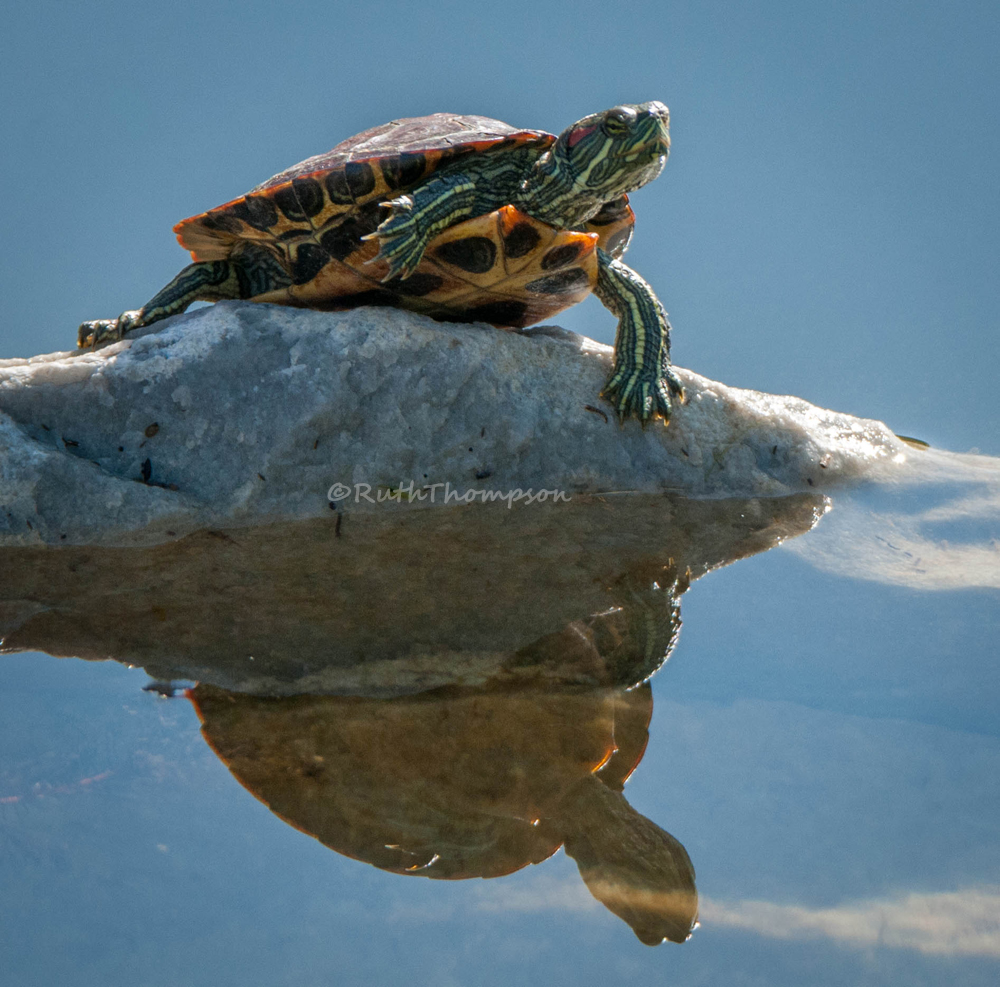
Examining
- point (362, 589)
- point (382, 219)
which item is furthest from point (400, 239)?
point (362, 589)

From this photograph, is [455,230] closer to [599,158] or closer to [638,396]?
[599,158]

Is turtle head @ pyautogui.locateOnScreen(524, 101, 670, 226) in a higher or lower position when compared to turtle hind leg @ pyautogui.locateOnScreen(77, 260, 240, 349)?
higher

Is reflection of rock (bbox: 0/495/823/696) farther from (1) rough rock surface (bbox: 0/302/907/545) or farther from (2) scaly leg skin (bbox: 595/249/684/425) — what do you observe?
(2) scaly leg skin (bbox: 595/249/684/425)

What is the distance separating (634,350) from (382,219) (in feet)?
3.25

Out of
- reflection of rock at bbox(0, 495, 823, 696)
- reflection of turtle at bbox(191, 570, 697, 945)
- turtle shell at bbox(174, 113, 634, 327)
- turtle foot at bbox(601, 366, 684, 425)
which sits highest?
turtle shell at bbox(174, 113, 634, 327)

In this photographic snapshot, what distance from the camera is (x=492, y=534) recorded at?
97.3 inches

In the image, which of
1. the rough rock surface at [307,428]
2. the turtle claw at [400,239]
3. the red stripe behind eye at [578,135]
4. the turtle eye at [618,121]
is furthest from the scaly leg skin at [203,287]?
the turtle eye at [618,121]

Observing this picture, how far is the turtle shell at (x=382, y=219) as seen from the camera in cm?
255

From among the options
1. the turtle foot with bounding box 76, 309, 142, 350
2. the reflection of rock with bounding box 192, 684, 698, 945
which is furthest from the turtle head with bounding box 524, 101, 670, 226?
the reflection of rock with bounding box 192, 684, 698, 945

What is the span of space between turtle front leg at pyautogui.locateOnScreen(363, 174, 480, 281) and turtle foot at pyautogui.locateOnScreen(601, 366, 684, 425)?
2.60 ft

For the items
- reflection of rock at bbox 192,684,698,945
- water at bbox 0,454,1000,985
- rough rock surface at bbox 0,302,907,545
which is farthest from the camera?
rough rock surface at bbox 0,302,907,545

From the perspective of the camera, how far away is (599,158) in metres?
2.58

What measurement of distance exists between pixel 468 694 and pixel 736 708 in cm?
53

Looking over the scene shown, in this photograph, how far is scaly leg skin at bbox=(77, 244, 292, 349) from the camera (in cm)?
288
